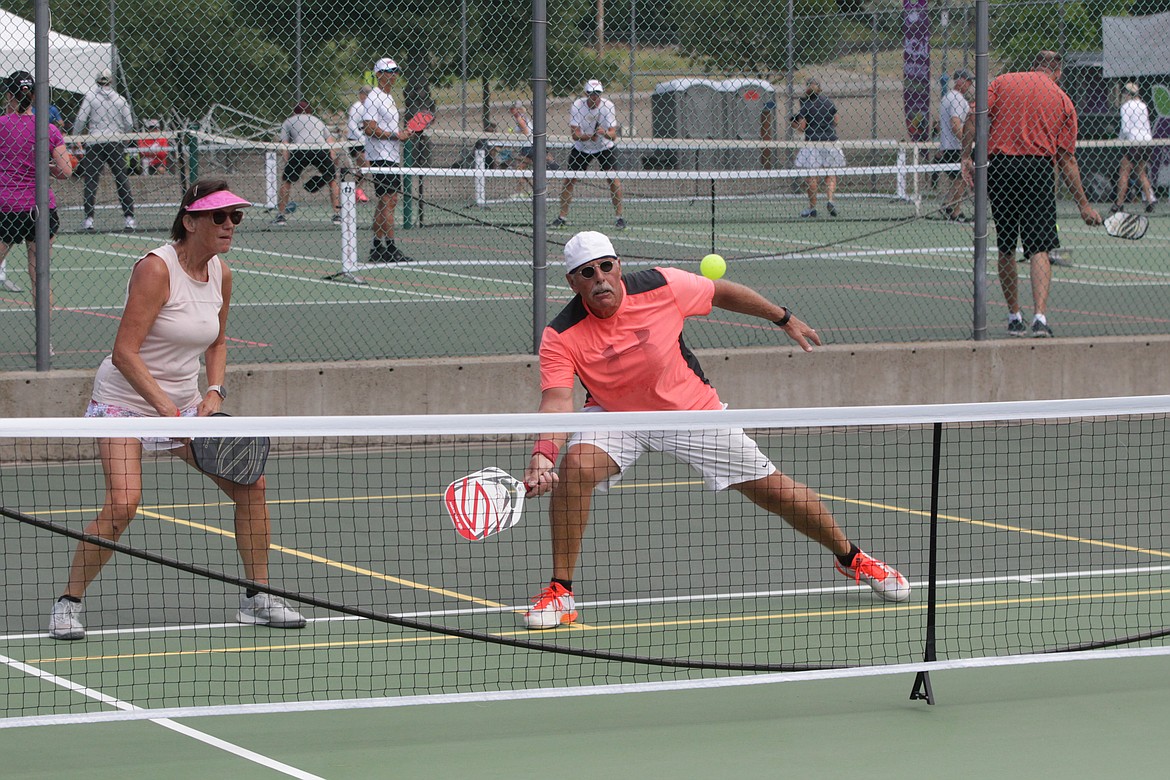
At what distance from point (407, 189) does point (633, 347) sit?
28.6 ft

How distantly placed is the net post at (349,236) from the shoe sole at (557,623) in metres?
7.71

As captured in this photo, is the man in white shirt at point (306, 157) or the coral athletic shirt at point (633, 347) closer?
the coral athletic shirt at point (633, 347)

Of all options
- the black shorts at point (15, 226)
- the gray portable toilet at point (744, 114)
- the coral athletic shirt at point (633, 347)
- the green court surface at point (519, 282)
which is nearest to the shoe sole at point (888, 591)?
the coral athletic shirt at point (633, 347)

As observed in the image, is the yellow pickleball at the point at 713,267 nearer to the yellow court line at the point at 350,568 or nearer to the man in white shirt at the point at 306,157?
the yellow court line at the point at 350,568

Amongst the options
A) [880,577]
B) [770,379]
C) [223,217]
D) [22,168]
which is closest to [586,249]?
[223,217]

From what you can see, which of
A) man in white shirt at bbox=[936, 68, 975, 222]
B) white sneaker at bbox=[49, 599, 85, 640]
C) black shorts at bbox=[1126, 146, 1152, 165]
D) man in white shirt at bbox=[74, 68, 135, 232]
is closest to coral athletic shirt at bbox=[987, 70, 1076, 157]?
man in white shirt at bbox=[936, 68, 975, 222]

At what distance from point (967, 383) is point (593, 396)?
199 inches

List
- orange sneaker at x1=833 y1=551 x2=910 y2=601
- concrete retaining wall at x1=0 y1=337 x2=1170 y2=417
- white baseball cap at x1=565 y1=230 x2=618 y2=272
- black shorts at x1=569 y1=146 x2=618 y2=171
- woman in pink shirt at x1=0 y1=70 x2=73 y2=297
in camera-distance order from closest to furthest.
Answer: white baseball cap at x1=565 y1=230 x2=618 y2=272 < orange sneaker at x1=833 y1=551 x2=910 y2=601 < concrete retaining wall at x1=0 y1=337 x2=1170 y2=417 < woman in pink shirt at x1=0 y1=70 x2=73 y2=297 < black shorts at x1=569 y1=146 x2=618 y2=171

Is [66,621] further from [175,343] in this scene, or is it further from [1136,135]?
[1136,135]

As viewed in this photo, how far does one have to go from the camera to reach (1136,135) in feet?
80.4

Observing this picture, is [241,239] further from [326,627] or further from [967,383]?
[326,627]

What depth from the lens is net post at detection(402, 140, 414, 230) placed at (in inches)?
589

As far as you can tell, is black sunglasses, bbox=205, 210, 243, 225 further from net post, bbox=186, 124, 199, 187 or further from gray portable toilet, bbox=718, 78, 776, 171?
gray portable toilet, bbox=718, 78, 776, 171

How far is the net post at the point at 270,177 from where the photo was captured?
792 inches
